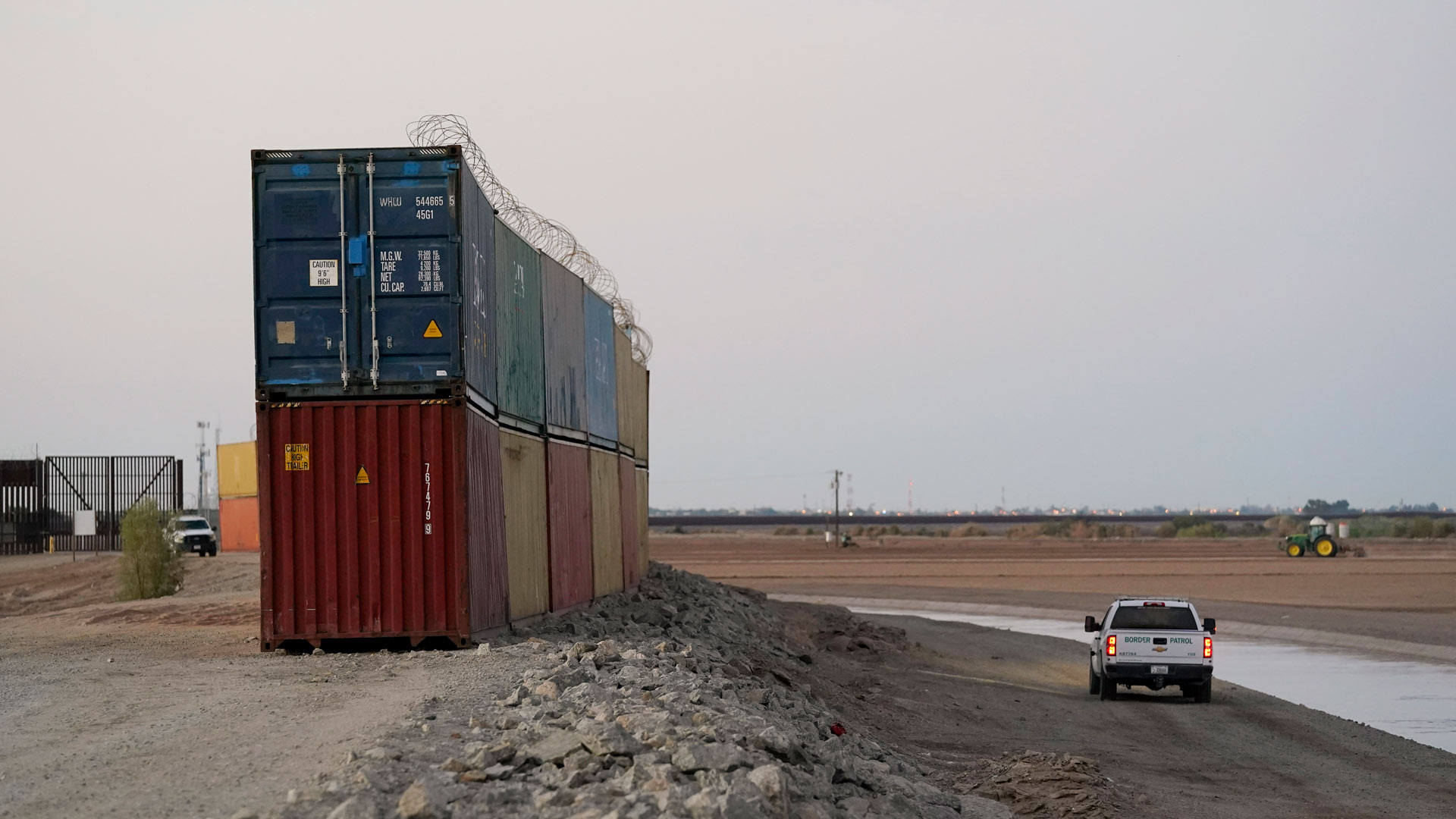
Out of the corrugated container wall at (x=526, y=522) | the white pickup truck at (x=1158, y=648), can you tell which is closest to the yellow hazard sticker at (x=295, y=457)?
the corrugated container wall at (x=526, y=522)

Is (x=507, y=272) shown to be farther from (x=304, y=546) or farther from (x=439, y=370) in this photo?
(x=304, y=546)

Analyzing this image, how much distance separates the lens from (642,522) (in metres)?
32.0

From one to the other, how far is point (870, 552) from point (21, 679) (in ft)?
284

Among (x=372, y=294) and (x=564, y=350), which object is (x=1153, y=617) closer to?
(x=564, y=350)

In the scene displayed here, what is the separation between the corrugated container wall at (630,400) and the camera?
29094 mm

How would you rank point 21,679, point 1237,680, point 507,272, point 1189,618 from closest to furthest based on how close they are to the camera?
point 21,679 → point 507,272 → point 1189,618 → point 1237,680

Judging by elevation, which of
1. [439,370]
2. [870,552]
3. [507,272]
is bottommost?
[870,552]

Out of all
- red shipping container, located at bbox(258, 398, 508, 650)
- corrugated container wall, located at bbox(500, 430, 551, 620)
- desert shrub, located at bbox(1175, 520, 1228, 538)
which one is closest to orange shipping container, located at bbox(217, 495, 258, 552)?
corrugated container wall, located at bbox(500, 430, 551, 620)

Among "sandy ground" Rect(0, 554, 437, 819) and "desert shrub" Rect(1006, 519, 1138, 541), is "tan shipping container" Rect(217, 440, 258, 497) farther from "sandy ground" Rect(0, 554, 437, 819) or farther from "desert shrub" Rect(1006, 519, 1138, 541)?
"desert shrub" Rect(1006, 519, 1138, 541)

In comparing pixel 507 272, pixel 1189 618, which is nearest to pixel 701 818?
pixel 507 272

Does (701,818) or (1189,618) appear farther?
(1189,618)

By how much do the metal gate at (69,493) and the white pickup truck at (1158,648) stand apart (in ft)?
145

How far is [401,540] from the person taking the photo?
624 inches

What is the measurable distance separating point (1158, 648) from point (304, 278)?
14489 mm
